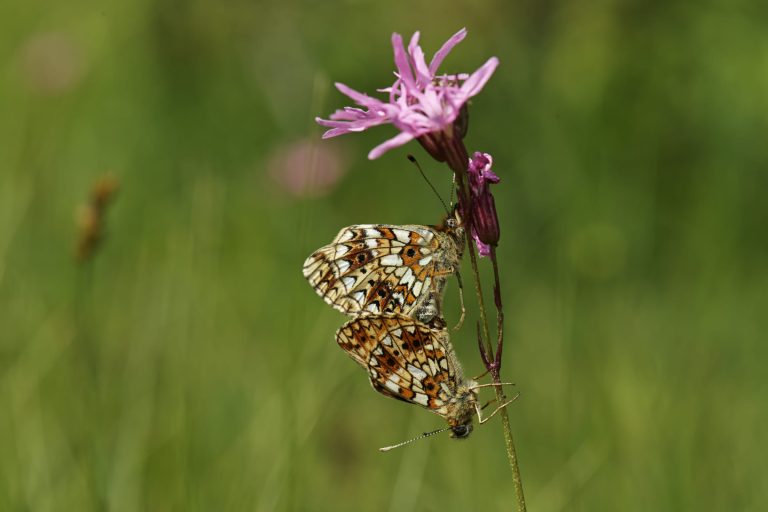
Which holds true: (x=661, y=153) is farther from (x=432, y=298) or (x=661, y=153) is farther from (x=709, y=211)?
(x=432, y=298)

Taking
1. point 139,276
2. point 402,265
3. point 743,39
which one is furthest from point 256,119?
point 402,265

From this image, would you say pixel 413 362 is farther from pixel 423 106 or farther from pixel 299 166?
pixel 299 166

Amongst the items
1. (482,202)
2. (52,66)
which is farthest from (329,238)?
(482,202)

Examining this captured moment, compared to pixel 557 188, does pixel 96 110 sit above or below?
above

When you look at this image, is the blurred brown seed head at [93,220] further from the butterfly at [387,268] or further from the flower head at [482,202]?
the flower head at [482,202]

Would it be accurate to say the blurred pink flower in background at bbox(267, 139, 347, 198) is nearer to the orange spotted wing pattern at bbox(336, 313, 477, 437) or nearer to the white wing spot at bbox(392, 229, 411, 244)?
the white wing spot at bbox(392, 229, 411, 244)

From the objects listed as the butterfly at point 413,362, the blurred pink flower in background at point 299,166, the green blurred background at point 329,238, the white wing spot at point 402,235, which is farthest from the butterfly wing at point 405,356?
the blurred pink flower in background at point 299,166

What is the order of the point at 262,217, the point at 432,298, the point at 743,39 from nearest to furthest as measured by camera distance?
the point at 432,298 < the point at 743,39 < the point at 262,217

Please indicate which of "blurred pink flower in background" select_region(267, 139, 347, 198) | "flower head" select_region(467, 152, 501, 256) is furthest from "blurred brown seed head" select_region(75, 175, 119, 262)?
"blurred pink flower in background" select_region(267, 139, 347, 198)
